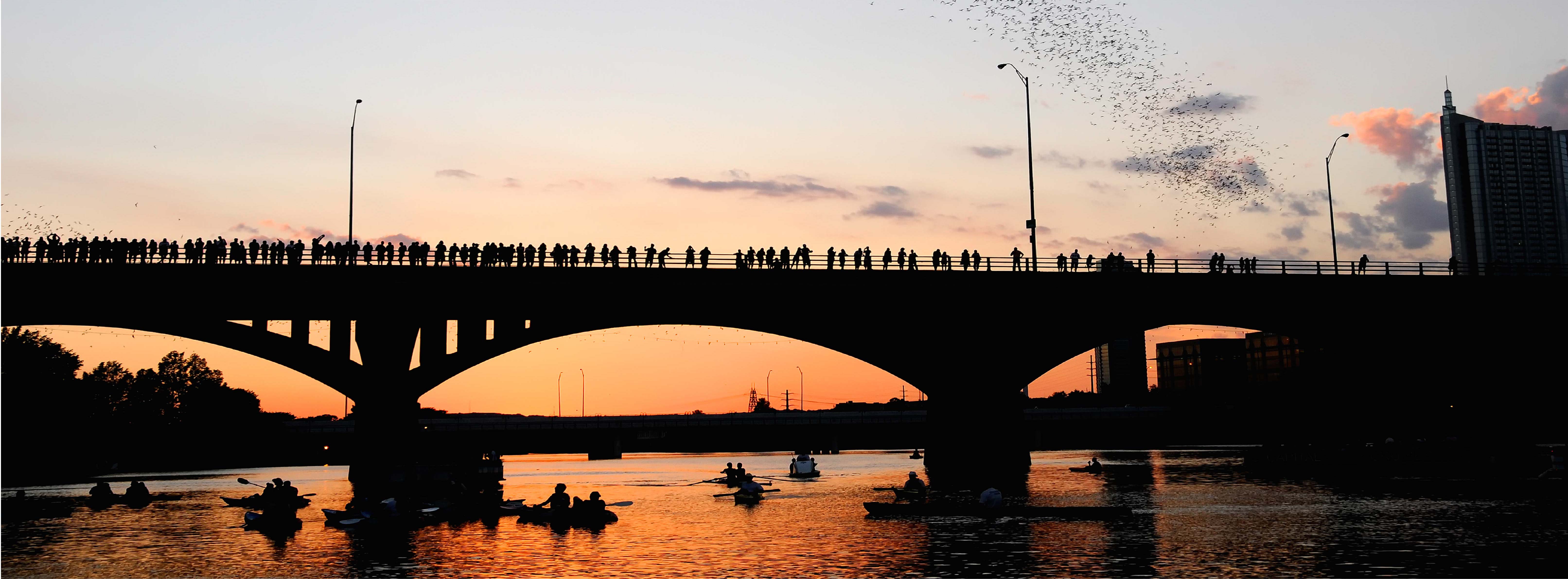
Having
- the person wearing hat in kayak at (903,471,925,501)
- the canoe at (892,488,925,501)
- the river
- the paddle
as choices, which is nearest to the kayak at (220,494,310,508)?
the river

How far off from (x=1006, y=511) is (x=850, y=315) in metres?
28.2

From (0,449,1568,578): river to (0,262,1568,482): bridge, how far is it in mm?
8631

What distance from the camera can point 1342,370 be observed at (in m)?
96.1

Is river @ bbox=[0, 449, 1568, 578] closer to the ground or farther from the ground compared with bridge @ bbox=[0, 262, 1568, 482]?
closer to the ground

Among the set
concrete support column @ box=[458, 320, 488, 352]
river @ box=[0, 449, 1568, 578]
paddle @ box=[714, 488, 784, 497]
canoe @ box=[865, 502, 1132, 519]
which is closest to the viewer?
river @ box=[0, 449, 1568, 578]

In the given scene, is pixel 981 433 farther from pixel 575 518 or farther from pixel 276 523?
pixel 276 523

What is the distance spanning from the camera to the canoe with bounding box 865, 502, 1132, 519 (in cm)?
4509

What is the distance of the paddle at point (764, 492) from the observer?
62938 millimetres

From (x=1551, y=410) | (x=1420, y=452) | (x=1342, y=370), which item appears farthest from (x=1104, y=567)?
(x=1551, y=410)

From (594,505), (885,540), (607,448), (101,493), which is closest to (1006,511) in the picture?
(885,540)

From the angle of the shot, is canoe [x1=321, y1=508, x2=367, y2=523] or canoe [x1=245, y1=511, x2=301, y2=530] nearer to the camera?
canoe [x1=321, y1=508, x2=367, y2=523]

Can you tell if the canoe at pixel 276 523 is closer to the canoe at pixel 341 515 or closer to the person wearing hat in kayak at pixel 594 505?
the canoe at pixel 341 515

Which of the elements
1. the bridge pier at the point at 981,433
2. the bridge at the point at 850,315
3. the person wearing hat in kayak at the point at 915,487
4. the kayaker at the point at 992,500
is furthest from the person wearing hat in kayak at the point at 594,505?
the bridge pier at the point at 981,433

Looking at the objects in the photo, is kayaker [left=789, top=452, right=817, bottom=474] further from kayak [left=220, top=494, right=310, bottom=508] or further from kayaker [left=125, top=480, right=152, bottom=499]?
kayaker [left=125, top=480, right=152, bottom=499]
